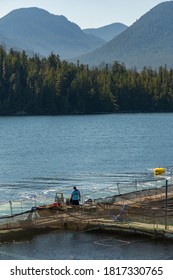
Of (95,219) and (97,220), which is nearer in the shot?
(97,220)

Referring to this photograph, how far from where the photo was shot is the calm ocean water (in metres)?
57.7

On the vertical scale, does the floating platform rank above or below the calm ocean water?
above

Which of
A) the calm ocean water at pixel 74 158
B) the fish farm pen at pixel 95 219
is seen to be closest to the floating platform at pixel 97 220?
the fish farm pen at pixel 95 219

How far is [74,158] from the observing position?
276 feet

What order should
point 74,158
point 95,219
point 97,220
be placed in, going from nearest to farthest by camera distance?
point 97,220
point 95,219
point 74,158

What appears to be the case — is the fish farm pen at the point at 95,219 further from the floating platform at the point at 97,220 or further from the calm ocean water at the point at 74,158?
the calm ocean water at the point at 74,158

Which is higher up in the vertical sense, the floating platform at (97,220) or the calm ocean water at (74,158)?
the floating platform at (97,220)

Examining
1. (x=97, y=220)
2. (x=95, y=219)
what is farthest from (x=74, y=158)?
(x=97, y=220)

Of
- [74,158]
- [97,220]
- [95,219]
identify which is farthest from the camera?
[74,158]

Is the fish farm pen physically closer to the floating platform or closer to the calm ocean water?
the floating platform

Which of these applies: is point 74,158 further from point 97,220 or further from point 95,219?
point 97,220

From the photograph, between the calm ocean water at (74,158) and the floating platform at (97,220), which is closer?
the floating platform at (97,220)

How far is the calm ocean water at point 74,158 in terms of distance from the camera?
189 feet

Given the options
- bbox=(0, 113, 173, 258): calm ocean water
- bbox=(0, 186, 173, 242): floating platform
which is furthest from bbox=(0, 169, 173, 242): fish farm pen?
bbox=(0, 113, 173, 258): calm ocean water
